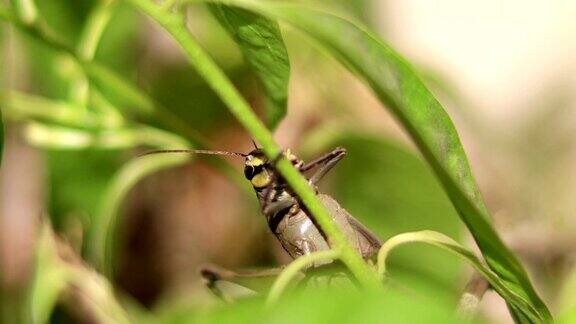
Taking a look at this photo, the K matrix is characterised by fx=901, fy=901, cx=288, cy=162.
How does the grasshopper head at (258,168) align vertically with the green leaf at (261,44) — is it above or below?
below

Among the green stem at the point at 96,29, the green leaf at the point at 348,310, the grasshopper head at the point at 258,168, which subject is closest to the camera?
the green leaf at the point at 348,310

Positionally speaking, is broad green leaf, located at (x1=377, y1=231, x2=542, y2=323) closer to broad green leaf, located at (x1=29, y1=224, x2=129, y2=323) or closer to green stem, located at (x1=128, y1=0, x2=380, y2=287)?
green stem, located at (x1=128, y1=0, x2=380, y2=287)

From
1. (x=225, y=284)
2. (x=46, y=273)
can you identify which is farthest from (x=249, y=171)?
(x=46, y=273)

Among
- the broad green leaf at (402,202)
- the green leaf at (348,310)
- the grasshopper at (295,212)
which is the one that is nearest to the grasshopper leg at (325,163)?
the grasshopper at (295,212)

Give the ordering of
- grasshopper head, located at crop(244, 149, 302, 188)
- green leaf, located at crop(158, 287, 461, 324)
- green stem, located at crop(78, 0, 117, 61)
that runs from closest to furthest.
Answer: green leaf, located at crop(158, 287, 461, 324) < grasshopper head, located at crop(244, 149, 302, 188) < green stem, located at crop(78, 0, 117, 61)

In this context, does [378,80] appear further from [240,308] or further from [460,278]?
[460,278]

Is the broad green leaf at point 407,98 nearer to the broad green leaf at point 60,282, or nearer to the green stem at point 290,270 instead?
the green stem at point 290,270

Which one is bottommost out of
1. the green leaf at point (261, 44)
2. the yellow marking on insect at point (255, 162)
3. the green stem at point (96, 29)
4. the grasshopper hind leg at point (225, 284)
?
the grasshopper hind leg at point (225, 284)

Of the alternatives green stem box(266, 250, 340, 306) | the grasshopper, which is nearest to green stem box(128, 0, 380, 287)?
green stem box(266, 250, 340, 306)

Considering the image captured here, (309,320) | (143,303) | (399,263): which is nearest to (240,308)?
(309,320)
